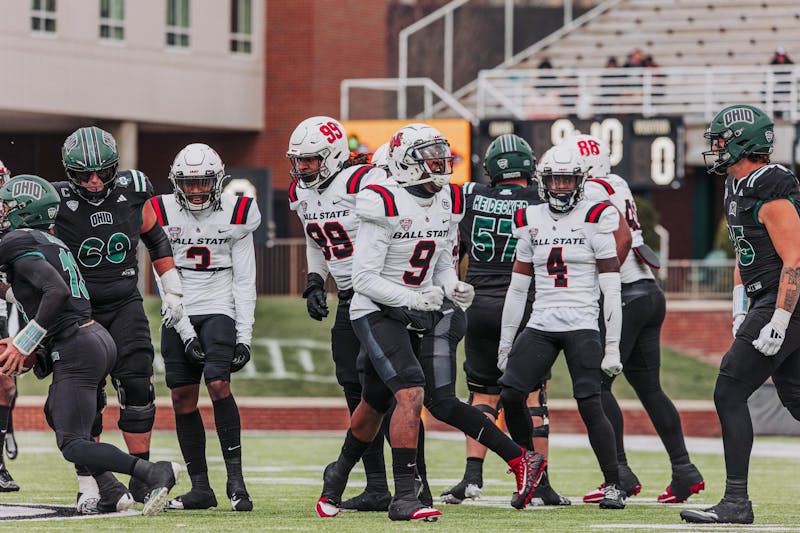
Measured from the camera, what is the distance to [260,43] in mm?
35031

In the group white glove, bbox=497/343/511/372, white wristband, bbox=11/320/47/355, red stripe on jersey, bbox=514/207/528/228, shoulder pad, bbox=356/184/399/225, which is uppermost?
shoulder pad, bbox=356/184/399/225

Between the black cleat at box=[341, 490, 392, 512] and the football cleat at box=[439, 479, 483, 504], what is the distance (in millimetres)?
600

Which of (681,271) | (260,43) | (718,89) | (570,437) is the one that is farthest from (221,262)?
(260,43)

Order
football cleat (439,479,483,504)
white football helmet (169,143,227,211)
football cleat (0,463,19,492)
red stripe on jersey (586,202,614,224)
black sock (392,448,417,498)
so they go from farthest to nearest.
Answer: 1. football cleat (0,463,19,492)
2. football cleat (439,479,483,504)
3. red stripe on jersey (586,202,614,224)
4. white football helmet (169,143,227,211)
5. black sock (392,448,417,498)

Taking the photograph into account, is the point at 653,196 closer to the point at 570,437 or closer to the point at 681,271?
the point at 681,271

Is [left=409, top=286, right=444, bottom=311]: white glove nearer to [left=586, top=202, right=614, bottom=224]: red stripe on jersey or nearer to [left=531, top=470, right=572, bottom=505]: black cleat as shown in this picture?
[left=586, top=202, right=614, bottom=224]: red stripe on jersey

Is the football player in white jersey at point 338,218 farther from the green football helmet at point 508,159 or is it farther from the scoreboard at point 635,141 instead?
the scoreboard at point 635,141

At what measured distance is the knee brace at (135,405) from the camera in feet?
30.0

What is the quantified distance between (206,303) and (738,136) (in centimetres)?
304

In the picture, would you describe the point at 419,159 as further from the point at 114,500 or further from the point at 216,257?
the point at 114,500

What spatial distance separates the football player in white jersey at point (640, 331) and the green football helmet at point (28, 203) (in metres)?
3.21

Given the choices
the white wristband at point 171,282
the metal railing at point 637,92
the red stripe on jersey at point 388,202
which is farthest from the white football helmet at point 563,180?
the metal railing at point 637,92

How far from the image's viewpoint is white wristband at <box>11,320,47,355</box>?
811 centimetres

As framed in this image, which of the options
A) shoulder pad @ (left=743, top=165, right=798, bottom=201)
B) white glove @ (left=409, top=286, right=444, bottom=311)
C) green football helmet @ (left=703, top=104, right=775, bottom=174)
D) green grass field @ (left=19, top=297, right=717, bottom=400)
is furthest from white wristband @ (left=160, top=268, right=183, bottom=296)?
green grass field @ (left=19, top=297, right=717, bottom=400)
